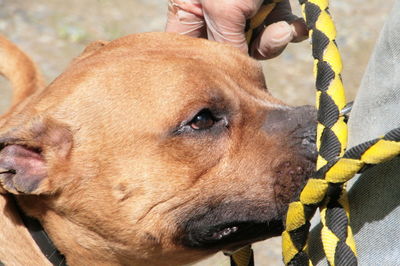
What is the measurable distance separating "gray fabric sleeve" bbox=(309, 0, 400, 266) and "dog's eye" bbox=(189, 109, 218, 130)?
0.86 metres

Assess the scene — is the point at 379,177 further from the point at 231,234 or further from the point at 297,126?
the point at 231,234

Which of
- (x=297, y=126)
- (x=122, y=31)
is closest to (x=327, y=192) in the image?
(x=297, y=126)

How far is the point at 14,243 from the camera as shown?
9.20 feet

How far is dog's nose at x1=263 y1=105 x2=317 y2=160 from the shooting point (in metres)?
2.69

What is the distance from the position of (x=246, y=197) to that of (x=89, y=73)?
904mm

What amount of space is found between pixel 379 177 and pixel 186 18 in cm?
183

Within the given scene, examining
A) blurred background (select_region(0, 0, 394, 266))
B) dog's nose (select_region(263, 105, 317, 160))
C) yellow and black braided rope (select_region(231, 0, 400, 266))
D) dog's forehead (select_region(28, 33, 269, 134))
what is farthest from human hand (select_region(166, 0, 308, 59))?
blurred background (select_region(0, 0, 394, 266))

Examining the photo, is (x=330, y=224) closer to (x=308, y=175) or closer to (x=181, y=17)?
(x=308, y=175)

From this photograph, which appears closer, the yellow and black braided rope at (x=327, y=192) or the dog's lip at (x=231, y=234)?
the yellow and black braided rope at (x=327, y=192)

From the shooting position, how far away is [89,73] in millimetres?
2877

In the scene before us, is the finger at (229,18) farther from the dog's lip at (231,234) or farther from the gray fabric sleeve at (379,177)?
the gray fabric sleeve at (379,177)

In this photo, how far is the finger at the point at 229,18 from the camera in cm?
300

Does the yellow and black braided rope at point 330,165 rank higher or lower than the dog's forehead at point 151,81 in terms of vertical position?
higher

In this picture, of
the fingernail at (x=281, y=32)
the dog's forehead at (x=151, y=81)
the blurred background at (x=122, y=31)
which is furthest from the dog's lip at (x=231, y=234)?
the blurred background at (x=122, y=31)
